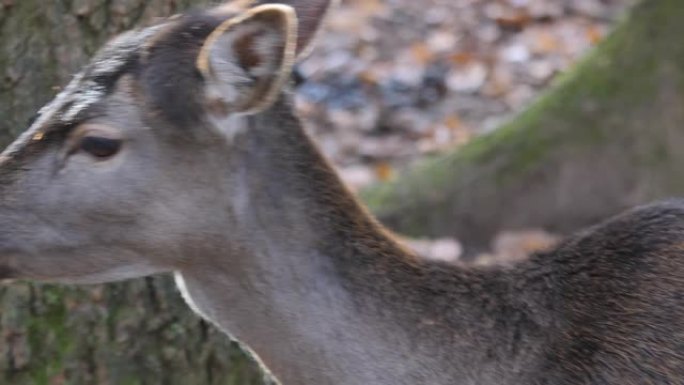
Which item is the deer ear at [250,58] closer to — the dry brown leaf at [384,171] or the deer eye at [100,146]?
the deer eye at [100,146]

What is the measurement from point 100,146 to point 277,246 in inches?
21.4

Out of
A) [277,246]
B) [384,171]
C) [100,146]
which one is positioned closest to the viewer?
[100,146]

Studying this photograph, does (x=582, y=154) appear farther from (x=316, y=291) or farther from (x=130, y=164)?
(x=130, y=164)

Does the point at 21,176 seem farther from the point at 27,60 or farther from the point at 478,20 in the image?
the point at 478,20

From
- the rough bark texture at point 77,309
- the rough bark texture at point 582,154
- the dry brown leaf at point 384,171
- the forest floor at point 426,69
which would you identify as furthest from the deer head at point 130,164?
the dry brown leaf at point 384,171

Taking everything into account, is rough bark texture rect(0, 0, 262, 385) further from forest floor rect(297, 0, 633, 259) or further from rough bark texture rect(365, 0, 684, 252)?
forest floor rect(297, 0, 633, 259)

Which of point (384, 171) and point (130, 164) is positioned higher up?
point (130, 164)

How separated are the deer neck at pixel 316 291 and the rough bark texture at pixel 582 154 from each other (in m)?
3.69

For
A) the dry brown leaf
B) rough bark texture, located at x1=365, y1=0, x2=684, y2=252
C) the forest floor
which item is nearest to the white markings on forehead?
rough bark texture, located at x1=365, y1=0, x2=684, y2=252

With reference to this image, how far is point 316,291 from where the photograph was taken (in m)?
4.05

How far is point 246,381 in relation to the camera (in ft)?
17.6

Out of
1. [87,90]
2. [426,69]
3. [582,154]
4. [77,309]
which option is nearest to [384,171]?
[426,69]

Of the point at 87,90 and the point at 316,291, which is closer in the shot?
the point at 87,90

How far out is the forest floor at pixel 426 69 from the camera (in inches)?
370
